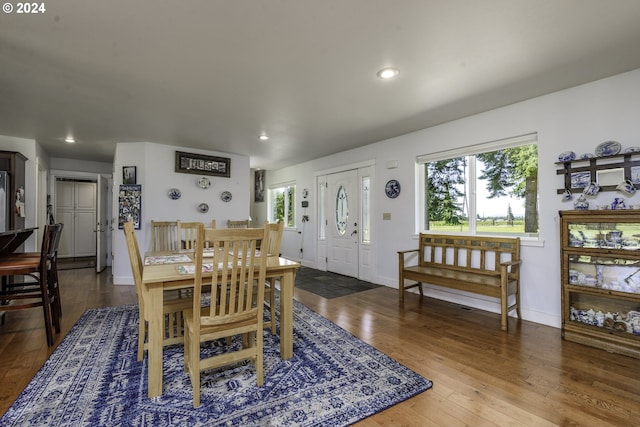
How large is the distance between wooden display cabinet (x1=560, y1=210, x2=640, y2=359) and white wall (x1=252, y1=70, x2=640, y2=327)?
0.88 ft

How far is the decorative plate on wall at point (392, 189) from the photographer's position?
439 centimetres

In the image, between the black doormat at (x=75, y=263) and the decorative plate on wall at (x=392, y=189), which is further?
the black doormat at (x=75, y=263)

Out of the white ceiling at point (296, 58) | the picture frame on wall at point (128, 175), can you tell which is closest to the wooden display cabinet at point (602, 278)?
the white ceiling at point (296, 58)

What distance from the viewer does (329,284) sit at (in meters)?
4.68

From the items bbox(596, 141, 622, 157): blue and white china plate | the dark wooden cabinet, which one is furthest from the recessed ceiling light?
the dark wooden cabinet

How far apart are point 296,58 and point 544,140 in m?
2.60

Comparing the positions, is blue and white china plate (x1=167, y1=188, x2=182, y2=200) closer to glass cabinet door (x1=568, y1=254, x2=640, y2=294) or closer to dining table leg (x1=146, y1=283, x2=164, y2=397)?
dining table leg (x1=146, y1=283, x2=164, y2=397)

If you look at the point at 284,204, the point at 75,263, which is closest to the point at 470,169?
the point at 284,204

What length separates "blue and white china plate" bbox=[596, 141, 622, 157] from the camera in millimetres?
2502

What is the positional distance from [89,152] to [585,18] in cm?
699

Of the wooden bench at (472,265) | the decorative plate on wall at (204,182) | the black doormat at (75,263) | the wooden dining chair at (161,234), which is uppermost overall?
the decorative plate on wall at (204,182)

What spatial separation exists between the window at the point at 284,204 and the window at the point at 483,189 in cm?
333

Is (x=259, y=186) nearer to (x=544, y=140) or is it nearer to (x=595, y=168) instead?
(x=544, y=140)

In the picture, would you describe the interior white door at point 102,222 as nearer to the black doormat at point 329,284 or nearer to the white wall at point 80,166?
the white wall at point 80,166
